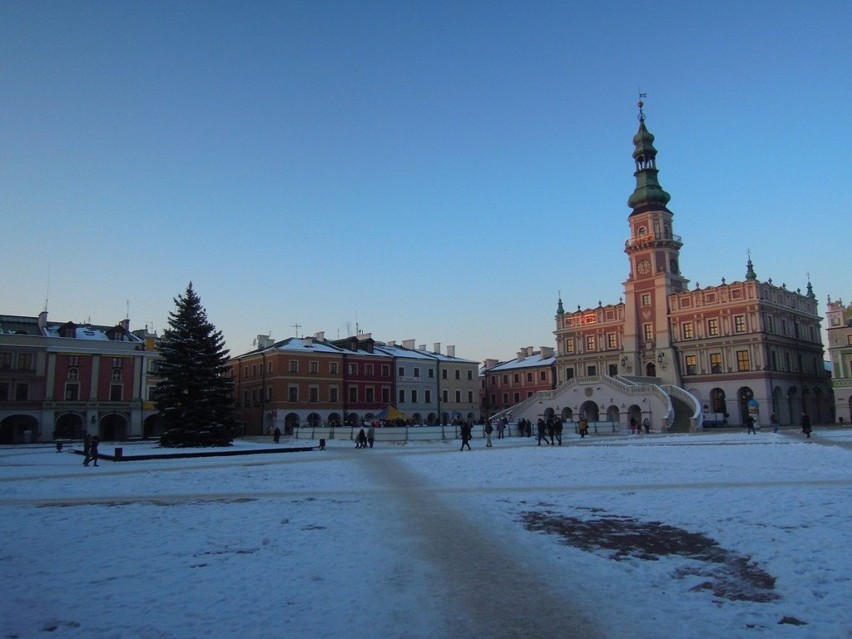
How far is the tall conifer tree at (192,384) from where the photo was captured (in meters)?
42.4

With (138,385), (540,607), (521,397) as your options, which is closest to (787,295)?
(521,397)

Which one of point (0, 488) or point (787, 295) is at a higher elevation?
point (787, 295)

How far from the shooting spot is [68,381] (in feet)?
203

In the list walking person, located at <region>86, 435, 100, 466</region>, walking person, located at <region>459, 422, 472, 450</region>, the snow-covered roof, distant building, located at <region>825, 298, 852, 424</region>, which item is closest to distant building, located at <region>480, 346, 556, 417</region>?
the snow-covered roof

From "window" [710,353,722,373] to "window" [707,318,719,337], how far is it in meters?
2.10

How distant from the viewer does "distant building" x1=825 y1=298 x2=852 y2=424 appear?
6469cm

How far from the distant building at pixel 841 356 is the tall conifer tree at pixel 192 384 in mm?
58144

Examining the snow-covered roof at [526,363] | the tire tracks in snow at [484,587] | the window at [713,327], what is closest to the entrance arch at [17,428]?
the snow-covered roof at [526,363]

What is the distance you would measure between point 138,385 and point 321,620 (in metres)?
Answer: 65.3

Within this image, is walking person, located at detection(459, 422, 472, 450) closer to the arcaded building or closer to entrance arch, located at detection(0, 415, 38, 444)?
the arcaded building

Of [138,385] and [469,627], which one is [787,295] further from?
[469,627]

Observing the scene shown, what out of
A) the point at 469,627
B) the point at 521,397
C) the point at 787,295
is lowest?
the point at 469,627

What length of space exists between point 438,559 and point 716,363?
63.0 m

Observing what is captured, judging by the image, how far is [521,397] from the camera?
86312 millimetres
